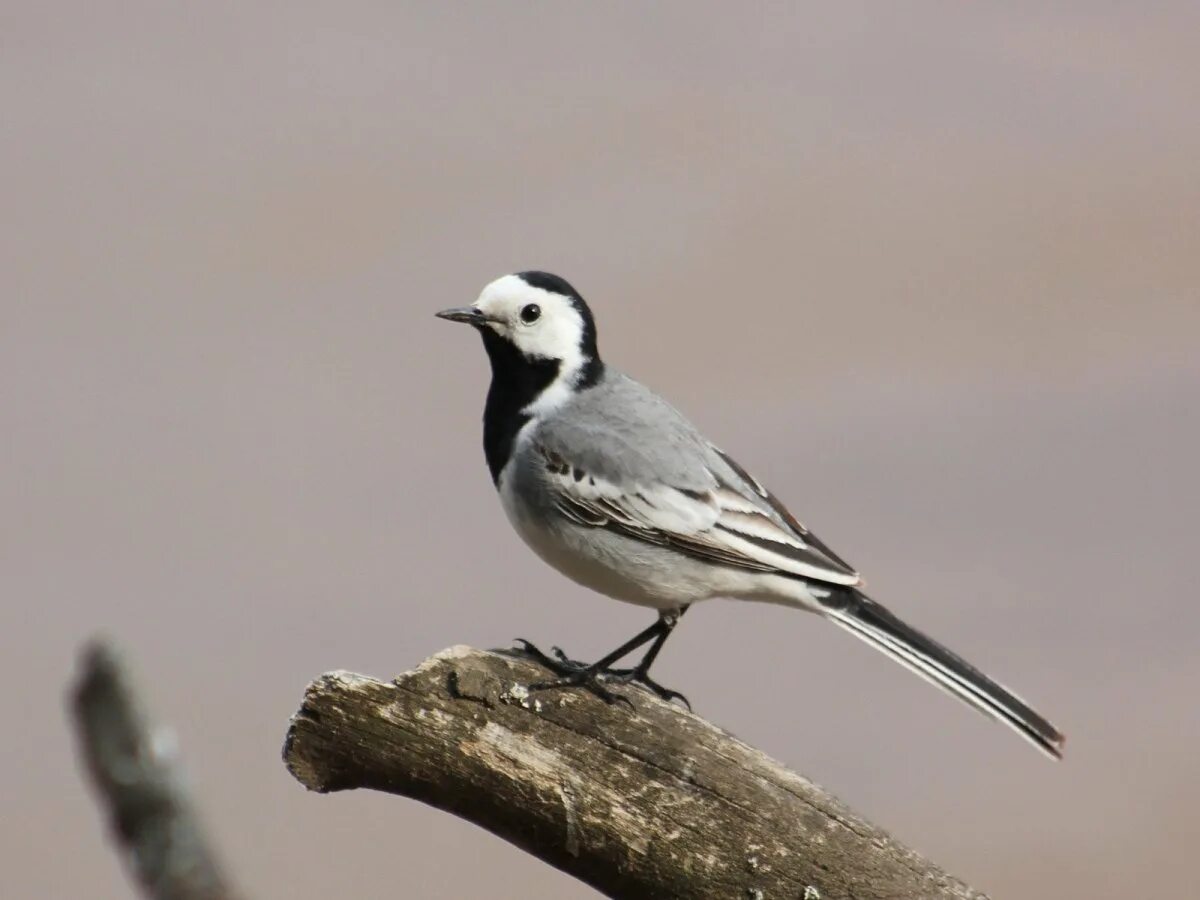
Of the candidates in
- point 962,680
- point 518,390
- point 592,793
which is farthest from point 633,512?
point 962,680

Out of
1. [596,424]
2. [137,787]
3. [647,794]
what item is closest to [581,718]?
[647,794]

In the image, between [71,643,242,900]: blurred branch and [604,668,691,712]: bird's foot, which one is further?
[604,668,691,712]: bird's foot

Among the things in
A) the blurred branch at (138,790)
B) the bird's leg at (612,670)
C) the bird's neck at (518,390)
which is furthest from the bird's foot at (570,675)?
the blurred branch at (138,790)

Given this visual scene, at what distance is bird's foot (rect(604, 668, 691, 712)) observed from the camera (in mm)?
3662

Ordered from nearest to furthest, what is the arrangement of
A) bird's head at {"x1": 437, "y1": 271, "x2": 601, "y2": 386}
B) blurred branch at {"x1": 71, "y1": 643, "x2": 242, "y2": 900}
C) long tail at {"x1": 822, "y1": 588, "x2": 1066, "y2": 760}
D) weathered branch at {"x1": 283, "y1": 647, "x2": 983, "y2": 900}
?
blurred branch at {"x1": 71, "y1": 643, "x2": 242, "y2": 900}
weathered branch at {"x1": 283, "y1": 647, "x2": 983, "y2": 900}
long tail at {"x1": 822, "y1": 588, "x2": 1066, "y2": 760}
bird's head at {"x1": 437, "y1": 271, "x2": 601, "y2": 386}

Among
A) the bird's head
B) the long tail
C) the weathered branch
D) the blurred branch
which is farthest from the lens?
the bird's head

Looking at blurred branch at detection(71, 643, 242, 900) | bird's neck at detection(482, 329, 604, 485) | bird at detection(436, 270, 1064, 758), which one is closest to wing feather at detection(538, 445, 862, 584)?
bird at detection(436, 270, 1064, 758)

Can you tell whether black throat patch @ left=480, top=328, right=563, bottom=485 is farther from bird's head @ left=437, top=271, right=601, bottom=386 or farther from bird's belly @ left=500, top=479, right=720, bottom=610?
bird's belly @ left=500, top=479, right=720, bottom=610

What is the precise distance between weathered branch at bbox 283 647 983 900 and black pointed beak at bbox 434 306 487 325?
0.92 metres

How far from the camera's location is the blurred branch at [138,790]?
100cm

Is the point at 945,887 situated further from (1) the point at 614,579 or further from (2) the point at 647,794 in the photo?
(1) the point at 614,579

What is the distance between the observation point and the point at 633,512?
143 inches

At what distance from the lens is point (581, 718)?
133 inches

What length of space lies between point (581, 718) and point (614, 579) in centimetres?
41
